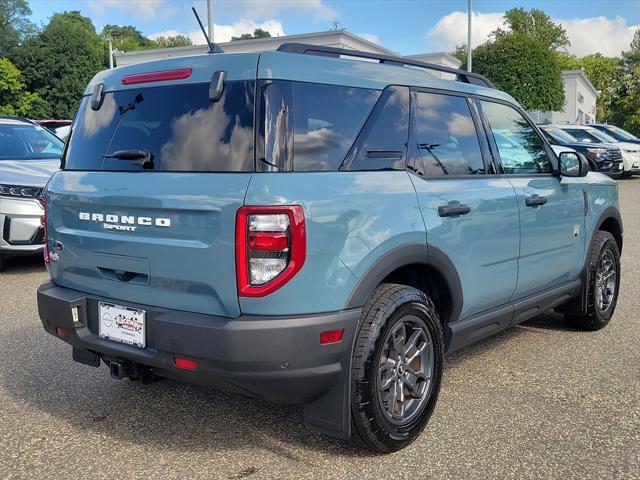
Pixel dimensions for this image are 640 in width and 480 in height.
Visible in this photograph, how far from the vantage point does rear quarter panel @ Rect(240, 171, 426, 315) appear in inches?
103

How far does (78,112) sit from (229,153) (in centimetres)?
128

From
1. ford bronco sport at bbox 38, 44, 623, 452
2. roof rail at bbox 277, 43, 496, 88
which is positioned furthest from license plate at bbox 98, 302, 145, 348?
roof rail at bbox 277, 43, 496, 88

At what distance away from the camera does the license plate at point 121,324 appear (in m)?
2.90

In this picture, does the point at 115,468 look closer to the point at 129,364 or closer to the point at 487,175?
the point at 129,364

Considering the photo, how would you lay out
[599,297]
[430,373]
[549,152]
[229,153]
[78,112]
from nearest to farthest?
[229,153], [430,373], [78,112], [549,152], [599,297]

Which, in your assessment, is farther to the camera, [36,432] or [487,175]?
[487,175]

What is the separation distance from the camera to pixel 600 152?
57.6 feet

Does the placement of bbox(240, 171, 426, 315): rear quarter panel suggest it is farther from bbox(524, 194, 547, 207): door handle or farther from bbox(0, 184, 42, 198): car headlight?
bbox(0, 184, 42, 198): car headlight

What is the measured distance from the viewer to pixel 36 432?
3387 mm

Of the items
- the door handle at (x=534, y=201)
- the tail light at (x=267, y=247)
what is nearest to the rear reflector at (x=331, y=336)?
the tail light at (x=267, y=247)

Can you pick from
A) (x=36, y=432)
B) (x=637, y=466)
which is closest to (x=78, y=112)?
(x=36, y=432)

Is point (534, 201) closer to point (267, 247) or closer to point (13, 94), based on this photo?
point (267, 247)

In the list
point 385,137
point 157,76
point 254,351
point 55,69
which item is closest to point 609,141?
point 385,137

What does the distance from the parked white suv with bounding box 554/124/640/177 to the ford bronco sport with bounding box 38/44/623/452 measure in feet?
55.5
